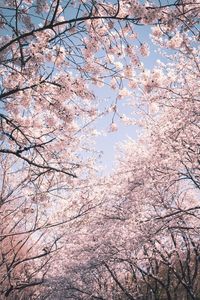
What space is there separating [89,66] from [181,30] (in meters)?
1.65

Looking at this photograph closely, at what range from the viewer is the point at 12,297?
12984mm

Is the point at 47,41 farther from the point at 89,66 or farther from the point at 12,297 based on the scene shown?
the point at 12,297

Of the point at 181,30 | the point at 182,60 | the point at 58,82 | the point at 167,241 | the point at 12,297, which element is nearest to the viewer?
the point at 181,30

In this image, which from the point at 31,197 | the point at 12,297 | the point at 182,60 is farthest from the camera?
the point at 12,297

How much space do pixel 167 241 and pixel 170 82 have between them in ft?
26.2

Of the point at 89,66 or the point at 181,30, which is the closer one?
the point at 181,30

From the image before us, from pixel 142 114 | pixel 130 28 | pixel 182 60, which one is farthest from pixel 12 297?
pixel 130 28

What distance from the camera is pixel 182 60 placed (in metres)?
11.1

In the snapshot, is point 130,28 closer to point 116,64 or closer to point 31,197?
point 116,64

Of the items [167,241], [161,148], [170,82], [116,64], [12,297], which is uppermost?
[170,82]

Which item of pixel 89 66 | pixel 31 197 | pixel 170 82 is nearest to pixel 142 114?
pixel 170 82

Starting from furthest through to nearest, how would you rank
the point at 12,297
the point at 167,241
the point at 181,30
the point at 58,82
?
the point at 167,241 < the point at 12,297 < the point at 58,82 < the point at 181,30

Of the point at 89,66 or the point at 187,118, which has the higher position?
the point at 187,118

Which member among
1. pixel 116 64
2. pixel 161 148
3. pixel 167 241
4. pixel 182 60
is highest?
pixel 182 60
